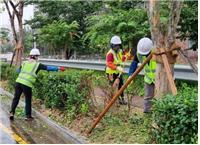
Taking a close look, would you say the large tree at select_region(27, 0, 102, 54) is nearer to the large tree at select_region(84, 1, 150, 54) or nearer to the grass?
the large tree at select_region(84, 1, 150, 54)

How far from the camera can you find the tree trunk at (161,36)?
20.9 feet

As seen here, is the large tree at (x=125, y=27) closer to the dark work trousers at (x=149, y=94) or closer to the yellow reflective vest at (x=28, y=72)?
the yellow reflective vest at (x=28, y=72)

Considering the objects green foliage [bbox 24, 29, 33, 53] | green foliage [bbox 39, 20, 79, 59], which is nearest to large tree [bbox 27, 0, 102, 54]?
green foliage [bbox 39, 20, 79, 59]

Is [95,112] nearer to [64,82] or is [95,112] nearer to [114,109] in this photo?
[114,109]

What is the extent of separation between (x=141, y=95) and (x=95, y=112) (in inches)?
119

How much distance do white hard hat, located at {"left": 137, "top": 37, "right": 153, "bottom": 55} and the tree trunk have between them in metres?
0.98

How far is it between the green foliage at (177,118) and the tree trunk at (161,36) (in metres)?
0.97

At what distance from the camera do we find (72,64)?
19.9 metres

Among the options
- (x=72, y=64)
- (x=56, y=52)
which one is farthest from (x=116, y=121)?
(x=56, y=52)

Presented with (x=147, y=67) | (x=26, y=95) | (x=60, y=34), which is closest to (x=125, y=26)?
(x=26, y=95)

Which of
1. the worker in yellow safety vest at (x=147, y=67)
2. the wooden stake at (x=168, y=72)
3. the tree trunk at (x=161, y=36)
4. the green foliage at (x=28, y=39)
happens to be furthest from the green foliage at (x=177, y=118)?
the green foliage at (x=28, y=39)

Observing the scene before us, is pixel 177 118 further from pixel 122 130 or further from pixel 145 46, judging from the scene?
pixel 145 46

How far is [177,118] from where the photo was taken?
509 cm

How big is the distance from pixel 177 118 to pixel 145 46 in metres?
2.76
